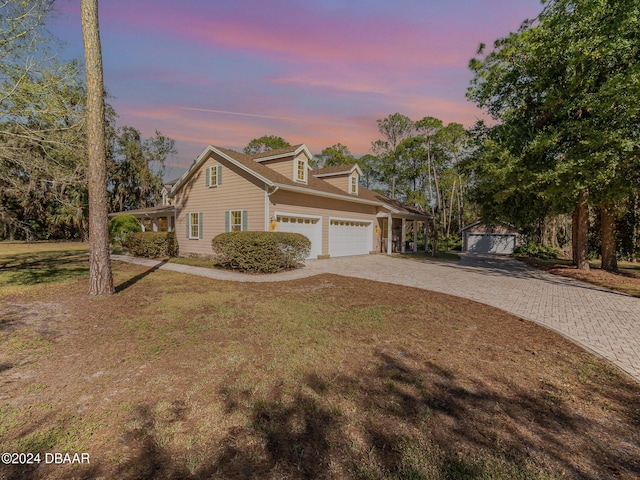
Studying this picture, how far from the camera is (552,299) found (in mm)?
8008

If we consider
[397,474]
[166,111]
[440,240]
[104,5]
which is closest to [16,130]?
[104,5]

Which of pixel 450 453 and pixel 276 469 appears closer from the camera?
pixel 276 469

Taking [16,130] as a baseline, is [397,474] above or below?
below

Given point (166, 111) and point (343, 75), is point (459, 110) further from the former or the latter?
point (166, 111)

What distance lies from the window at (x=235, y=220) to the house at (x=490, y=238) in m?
23.5

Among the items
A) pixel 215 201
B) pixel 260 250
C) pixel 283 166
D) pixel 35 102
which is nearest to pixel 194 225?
pixel 215 201

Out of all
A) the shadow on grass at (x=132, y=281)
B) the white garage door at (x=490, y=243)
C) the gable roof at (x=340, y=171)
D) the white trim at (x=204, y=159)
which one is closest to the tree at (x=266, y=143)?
the gable roof at (x=340, y=171)

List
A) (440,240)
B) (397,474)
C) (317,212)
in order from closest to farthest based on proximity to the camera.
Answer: (397,474) → (317,212) → (440,240)

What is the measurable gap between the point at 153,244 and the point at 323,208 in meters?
9.62

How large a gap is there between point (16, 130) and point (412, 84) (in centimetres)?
1274

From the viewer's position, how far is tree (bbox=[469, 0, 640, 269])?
9766 millimetres

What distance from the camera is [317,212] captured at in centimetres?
1592

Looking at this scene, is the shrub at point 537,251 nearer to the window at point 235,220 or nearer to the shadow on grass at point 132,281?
the window at point 235,220

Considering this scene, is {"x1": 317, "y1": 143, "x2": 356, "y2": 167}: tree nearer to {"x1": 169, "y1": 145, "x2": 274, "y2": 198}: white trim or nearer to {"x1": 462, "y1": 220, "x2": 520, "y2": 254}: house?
{"x1": 462, "y1": 220, "x2": 520, "y2": 254}: house
